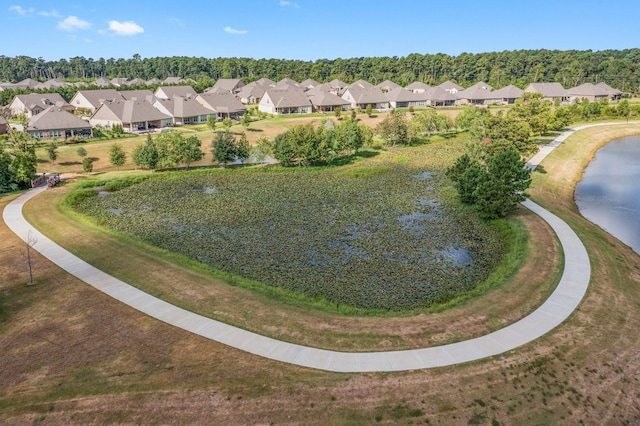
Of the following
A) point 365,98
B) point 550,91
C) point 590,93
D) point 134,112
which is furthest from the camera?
point 590,93

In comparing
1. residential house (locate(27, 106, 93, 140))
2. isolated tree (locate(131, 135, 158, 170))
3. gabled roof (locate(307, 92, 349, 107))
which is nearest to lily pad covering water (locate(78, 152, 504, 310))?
isolated tree (locate(131, 135, 158, 170))

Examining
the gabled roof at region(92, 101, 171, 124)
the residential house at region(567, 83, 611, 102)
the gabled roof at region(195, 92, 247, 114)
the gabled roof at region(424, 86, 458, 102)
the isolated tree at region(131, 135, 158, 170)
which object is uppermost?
the residential house at region(567, 83, 611, 102)

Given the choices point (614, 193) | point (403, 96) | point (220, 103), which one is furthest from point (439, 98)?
point (614, 193)

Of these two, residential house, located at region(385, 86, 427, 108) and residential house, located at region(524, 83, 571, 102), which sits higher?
residential house, located at region(524, 83, 571, 102)

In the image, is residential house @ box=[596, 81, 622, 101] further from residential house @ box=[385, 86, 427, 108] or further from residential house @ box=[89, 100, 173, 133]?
residential house @ box=[89, 100, 173, 133]

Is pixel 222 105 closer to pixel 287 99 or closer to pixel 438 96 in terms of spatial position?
pixel 287 99

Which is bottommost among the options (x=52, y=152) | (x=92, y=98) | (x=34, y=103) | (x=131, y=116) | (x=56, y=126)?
(x=52, y=152)

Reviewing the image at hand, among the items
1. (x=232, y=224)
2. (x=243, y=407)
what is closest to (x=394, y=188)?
(x=232, y=224)
